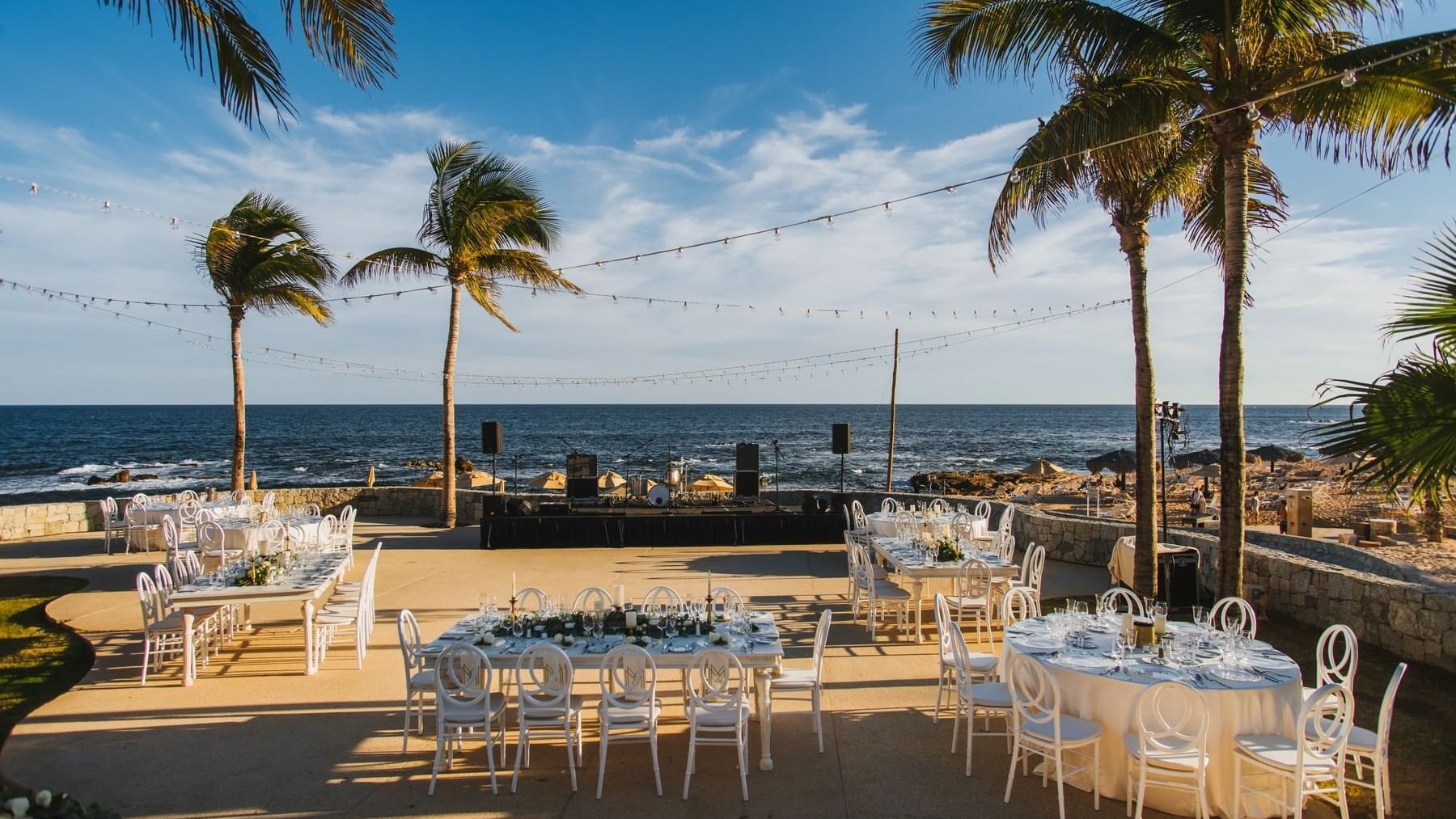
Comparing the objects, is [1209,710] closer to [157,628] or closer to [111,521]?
[157,628]

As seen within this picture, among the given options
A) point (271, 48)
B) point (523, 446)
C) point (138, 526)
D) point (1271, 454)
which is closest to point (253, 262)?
point (138, 526)

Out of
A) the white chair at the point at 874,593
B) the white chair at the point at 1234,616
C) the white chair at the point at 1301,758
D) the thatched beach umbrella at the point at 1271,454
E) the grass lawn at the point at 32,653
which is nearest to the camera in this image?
the white chair at the point at 1301,758

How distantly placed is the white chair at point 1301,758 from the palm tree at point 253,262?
50.1 feet

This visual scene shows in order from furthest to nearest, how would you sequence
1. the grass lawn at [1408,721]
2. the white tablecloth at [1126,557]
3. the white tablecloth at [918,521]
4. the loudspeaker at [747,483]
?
the loudspeaker at [747,483] → the white tablecloth at [918,521] → the white tablecloth at [1126,557] → the grass lawn at [1408,721]

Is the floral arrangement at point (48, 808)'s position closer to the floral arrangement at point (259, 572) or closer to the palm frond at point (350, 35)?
the palm frond at point (350, 35)

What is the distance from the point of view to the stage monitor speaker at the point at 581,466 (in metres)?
16.7

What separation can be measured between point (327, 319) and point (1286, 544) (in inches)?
671

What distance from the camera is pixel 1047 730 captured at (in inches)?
178

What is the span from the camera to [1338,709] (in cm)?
427

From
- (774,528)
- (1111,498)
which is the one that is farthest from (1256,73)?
(1111,498)

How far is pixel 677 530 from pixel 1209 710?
1067 centimetres

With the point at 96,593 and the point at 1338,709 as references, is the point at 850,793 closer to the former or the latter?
the point at 1338,709

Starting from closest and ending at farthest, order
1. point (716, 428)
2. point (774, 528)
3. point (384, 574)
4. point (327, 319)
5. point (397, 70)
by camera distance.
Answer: point (397, 70)
point (384, 574)
point (774, 528)
point (327, 319)
point (716, 428)

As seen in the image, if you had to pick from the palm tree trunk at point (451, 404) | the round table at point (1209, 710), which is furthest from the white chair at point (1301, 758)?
the palm tree trunk at point (451, 404)
